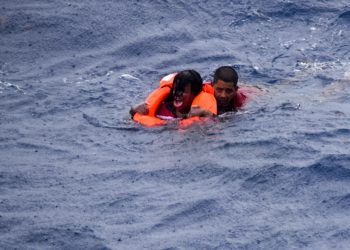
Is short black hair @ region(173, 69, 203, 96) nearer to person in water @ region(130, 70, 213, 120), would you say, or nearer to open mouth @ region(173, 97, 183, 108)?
person in water @ region(130, 70, 213, 120)

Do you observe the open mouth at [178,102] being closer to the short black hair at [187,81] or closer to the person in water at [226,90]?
the short black hair at [187,81]

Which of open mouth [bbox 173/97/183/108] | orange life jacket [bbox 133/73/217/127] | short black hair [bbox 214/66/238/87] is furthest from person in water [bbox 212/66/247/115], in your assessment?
open mouth [bbox 173/97/183/108]

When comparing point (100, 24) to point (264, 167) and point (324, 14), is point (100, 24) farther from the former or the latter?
point (264, 167)

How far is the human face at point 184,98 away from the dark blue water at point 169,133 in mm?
511

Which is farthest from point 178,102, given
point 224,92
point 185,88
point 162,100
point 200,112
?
point 224,92

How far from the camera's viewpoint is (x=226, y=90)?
9.61 meters

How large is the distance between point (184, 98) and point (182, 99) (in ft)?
0.09

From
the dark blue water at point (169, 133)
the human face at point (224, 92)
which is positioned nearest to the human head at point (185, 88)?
the human face at point (224, 92)

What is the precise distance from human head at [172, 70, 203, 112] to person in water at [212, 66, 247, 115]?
24cm

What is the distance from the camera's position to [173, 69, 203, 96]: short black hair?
9414 mm

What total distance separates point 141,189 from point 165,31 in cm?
547

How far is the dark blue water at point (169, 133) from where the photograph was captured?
662 centimetres

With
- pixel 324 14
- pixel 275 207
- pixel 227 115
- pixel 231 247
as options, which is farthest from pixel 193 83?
pixel 324 14

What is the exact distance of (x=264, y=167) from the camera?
7.75 m
